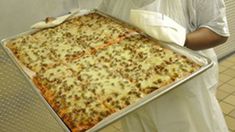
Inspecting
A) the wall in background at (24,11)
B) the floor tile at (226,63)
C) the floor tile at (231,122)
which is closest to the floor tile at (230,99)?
the floor tile at (231,122)

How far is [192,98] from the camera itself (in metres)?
1.06

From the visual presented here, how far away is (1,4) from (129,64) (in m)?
1.04

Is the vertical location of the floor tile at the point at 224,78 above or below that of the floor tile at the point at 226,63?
below

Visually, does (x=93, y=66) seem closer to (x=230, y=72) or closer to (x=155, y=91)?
(x=155, y=91)

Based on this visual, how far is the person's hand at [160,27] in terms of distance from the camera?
3.15 feet

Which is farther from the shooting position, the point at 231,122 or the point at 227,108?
the point at 227,108

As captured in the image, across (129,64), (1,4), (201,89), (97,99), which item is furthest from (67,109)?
(1,4)

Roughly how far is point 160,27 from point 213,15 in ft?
0.64

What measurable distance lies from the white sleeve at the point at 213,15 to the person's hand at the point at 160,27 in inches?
4.0

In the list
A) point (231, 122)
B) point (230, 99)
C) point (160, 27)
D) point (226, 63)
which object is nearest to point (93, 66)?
point (160, 27)

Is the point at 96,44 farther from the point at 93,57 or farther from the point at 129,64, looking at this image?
the point at 129,64

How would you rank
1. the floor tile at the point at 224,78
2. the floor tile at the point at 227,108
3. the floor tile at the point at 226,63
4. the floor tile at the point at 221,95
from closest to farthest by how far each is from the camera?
the floor tile at the point at 227,108 < the floor tile at the point at 221,95 < the floor tile at the point at 224,78 < the floor tile at the point at 226,63

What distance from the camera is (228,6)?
2.17 meters

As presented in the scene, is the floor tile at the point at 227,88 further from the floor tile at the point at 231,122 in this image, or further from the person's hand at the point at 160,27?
the person's hand at the point at 160,27
